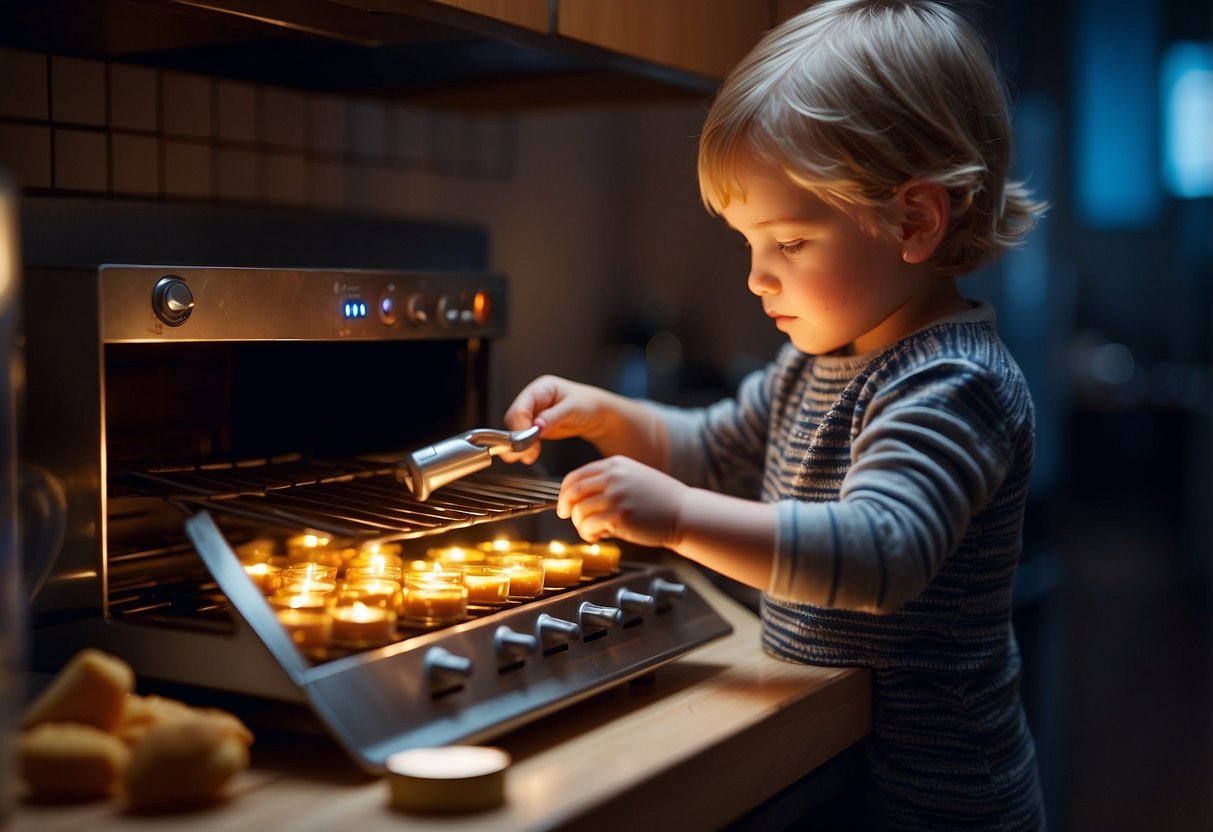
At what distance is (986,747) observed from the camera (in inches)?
35.4

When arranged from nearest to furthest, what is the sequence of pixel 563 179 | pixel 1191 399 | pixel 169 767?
pixel 169 767
pixel 563 179
pixel 1191 399

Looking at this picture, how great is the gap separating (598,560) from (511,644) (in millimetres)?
188

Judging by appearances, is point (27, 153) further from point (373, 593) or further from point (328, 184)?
point (373, 593)

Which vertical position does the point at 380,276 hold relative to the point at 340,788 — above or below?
above

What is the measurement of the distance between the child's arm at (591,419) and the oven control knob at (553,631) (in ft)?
0.70

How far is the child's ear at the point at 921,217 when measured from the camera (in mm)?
868

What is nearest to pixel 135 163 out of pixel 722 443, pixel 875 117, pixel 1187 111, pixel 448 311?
pixel 448 311

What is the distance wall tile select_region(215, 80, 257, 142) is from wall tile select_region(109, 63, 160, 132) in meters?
0.08

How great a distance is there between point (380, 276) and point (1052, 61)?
3684 mm

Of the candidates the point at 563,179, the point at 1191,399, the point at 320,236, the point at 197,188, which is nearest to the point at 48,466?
the point at 320,236

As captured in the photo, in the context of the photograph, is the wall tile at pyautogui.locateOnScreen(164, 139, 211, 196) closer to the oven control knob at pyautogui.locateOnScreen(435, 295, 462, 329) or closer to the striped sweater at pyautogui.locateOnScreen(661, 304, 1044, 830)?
the oven control knob at pyautogui.locateOnScreen(435, 295, 462, 329)

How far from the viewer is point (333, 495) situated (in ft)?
2.75

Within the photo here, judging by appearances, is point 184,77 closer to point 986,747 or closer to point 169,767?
point 169,767

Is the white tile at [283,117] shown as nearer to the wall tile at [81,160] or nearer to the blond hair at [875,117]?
the wall tile at [81,160]
